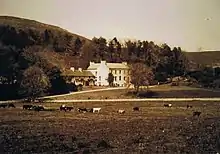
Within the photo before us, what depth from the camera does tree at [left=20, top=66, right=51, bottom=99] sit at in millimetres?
6590

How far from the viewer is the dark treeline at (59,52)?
5879mm

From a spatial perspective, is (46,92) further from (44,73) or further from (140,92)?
(140,92)

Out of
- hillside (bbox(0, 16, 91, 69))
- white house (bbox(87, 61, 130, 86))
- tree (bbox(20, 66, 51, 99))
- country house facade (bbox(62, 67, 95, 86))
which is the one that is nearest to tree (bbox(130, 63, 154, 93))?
white house (bbox(87, 61, 130, 86))

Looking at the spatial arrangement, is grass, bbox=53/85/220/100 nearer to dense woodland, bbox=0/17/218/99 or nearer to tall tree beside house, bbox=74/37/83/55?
dense woodland, bbox=0/17/218/99

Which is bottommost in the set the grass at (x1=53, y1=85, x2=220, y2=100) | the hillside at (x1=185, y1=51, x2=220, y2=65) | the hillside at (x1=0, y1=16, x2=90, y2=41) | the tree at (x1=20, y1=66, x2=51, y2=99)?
the grass at (x1=53, y1=85, x2=220, y2=100)

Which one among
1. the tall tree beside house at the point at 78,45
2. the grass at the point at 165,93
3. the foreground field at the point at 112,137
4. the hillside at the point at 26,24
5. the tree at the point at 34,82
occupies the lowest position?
the foreground field at the point at 112,137

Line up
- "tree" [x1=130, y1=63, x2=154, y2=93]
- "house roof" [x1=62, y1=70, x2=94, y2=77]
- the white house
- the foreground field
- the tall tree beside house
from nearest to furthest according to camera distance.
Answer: the foreground field < the tall tree beside house < the white house < "house roof" [x1=62, y1=70, x2=94, y2=77] < "tree" [x1=130, y1=63, x2=154, y2=93]

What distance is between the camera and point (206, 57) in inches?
234

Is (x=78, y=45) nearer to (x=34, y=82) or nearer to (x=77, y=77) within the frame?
(x=77, y=77)

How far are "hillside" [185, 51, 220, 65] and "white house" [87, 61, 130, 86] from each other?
3.47ft

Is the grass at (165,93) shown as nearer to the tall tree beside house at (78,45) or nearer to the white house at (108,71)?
the white house at (108,71)

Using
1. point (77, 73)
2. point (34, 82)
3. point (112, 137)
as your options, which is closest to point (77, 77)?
point (77, 73)

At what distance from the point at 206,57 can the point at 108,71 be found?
56.2 inches

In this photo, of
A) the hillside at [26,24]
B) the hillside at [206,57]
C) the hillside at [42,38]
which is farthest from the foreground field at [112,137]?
the hillside at [26,24]
